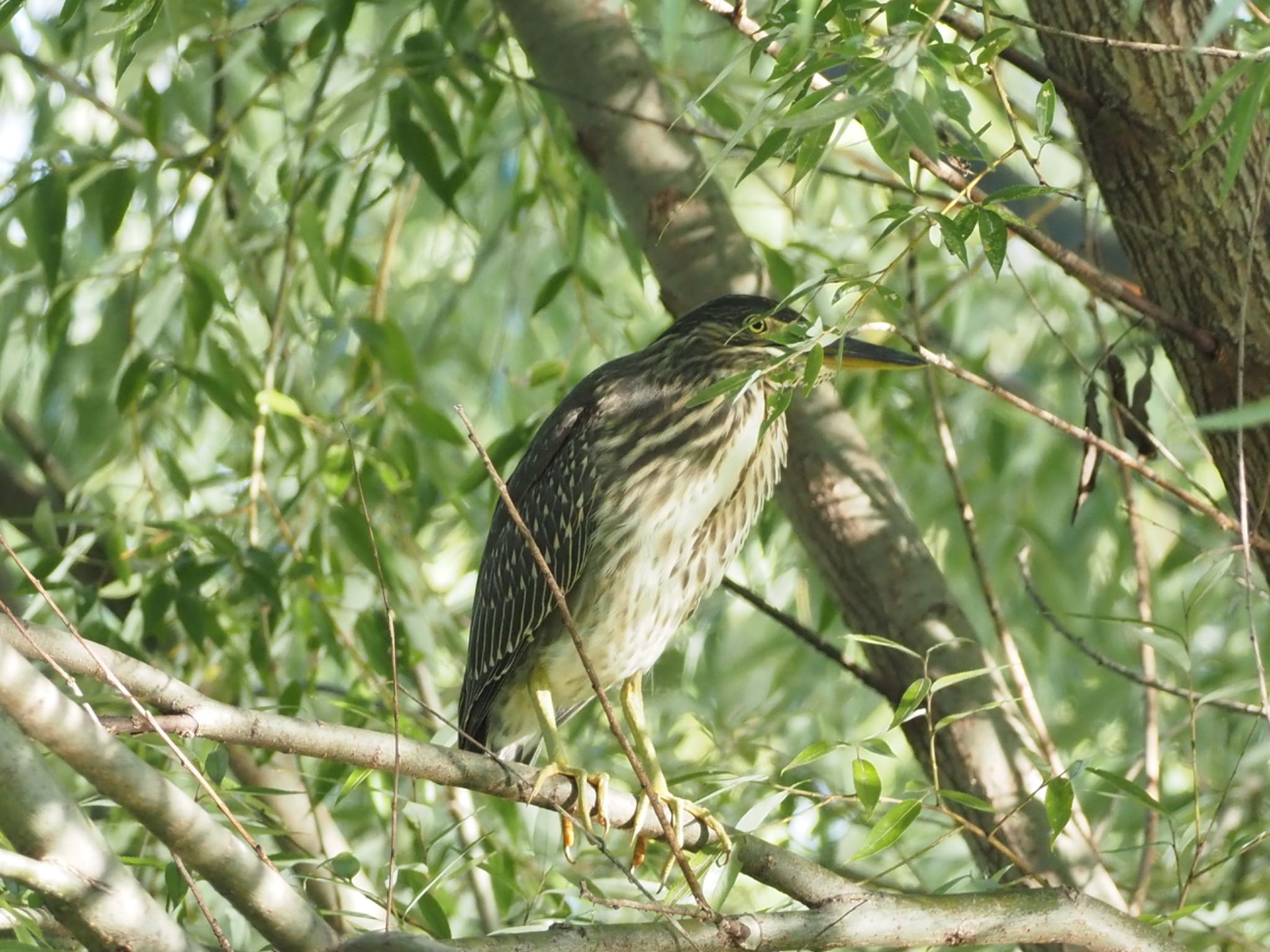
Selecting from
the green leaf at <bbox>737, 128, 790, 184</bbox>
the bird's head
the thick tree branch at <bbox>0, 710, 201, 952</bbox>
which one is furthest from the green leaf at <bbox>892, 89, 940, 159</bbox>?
the thick tree branch at <bbox>0, 710, 201, 952</bbox>

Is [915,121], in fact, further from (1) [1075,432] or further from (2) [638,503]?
(2) [638,503]

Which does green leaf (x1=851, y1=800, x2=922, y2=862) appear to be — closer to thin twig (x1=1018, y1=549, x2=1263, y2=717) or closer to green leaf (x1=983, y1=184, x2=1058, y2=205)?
thin twig (x1=1018, y1=549, x2=1263, y2=717)

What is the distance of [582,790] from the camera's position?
2199 mm

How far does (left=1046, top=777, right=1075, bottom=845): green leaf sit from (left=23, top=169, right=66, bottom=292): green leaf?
169 centimetres

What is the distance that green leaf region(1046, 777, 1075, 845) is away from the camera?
1708 millimetres

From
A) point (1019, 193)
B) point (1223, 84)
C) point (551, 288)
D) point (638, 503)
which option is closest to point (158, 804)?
point (1019, 193)

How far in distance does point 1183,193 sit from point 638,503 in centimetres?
99

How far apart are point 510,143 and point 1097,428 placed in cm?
169

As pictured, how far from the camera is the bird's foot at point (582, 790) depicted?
6.97 ft

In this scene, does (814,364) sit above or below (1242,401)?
above

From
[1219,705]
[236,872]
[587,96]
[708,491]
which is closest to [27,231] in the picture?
[587,96]

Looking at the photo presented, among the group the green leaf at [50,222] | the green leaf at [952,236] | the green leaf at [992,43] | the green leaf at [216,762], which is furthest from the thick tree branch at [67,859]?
the green leaf at [50,222]

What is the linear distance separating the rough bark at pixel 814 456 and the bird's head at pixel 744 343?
6 cm

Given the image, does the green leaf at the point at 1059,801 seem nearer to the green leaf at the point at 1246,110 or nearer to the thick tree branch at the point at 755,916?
the thick tree branch at the point at 755,916
